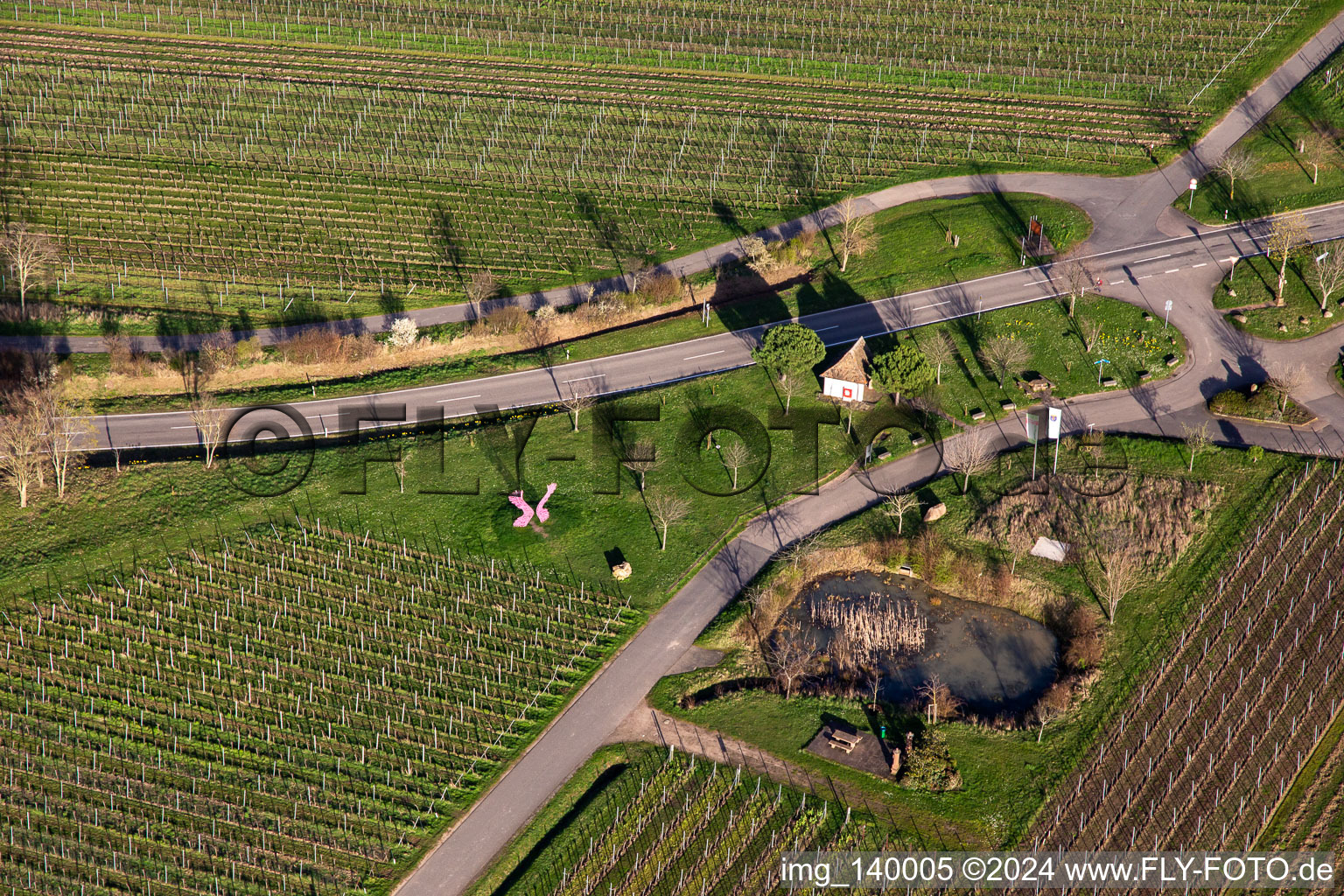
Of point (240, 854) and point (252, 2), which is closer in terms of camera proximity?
point (240, 854)

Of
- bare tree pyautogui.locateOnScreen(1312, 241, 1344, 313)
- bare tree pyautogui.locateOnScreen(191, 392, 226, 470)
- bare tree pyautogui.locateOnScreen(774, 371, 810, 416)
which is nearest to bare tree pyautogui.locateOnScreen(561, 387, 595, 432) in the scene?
bare tree pyautogui.locateOnScreen(774, 371, 810, 416)

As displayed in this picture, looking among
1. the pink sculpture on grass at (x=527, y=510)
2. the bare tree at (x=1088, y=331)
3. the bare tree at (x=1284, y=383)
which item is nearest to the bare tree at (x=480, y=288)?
Answer: the pink sculpture on grass at (x=527, y=510)

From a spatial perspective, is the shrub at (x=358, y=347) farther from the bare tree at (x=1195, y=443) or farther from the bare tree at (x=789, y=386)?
the bare tree at (x=1195, y=443)

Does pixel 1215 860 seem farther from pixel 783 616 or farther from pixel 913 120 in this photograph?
pixel 913 120

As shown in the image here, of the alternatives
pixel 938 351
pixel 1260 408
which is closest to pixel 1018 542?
pixel 938 351

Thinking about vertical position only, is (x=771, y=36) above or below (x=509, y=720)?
above

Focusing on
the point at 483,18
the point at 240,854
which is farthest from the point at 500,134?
the point at 240,854

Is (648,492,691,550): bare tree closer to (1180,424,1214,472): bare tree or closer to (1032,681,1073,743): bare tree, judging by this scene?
(1032,681,1073,743): bare tree
